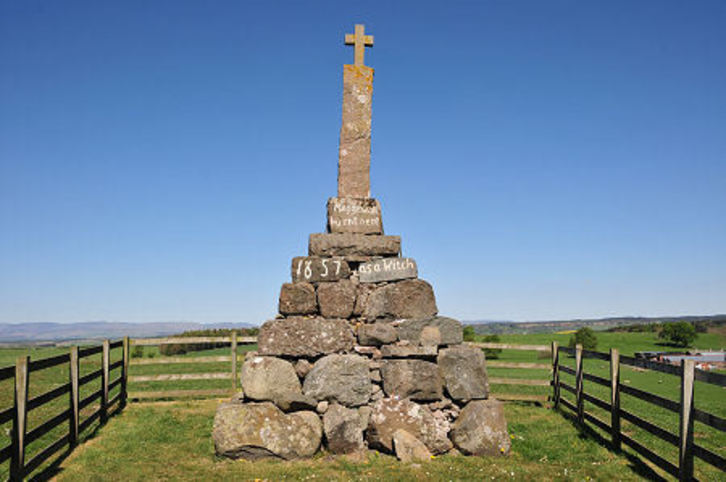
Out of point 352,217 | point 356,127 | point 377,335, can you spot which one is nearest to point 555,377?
point 377,335

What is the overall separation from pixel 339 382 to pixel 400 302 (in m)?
1.56

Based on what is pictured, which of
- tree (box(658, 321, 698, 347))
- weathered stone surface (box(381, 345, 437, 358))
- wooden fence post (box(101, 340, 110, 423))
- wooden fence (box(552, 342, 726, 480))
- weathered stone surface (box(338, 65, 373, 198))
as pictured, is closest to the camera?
wooden fence (box(552, 342, 726, 480))

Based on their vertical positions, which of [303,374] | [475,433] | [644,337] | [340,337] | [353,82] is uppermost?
[353,82]

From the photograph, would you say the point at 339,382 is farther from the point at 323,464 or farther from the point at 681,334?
the point at 681,334

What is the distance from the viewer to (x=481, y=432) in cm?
719

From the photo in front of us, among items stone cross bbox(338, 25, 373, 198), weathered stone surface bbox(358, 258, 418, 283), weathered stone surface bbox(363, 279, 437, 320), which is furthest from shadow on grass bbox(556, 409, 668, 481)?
stone cross bbox(338, 25, 373, 198)

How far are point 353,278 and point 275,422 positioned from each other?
2482 mm

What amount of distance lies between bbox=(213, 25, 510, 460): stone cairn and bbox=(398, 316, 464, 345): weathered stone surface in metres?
0.02

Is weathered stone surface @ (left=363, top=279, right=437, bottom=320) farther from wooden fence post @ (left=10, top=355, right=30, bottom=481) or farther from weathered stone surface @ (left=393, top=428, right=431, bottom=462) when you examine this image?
wooden fence post @ (left=10, top=355, right=30, bottom=481)

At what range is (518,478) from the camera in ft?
20.4

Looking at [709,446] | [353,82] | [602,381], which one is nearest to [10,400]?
[353,82]

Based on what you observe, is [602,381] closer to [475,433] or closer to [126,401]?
[475,433]

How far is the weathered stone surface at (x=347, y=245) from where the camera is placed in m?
8.20

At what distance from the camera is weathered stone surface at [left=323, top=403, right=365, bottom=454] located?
7.13m
